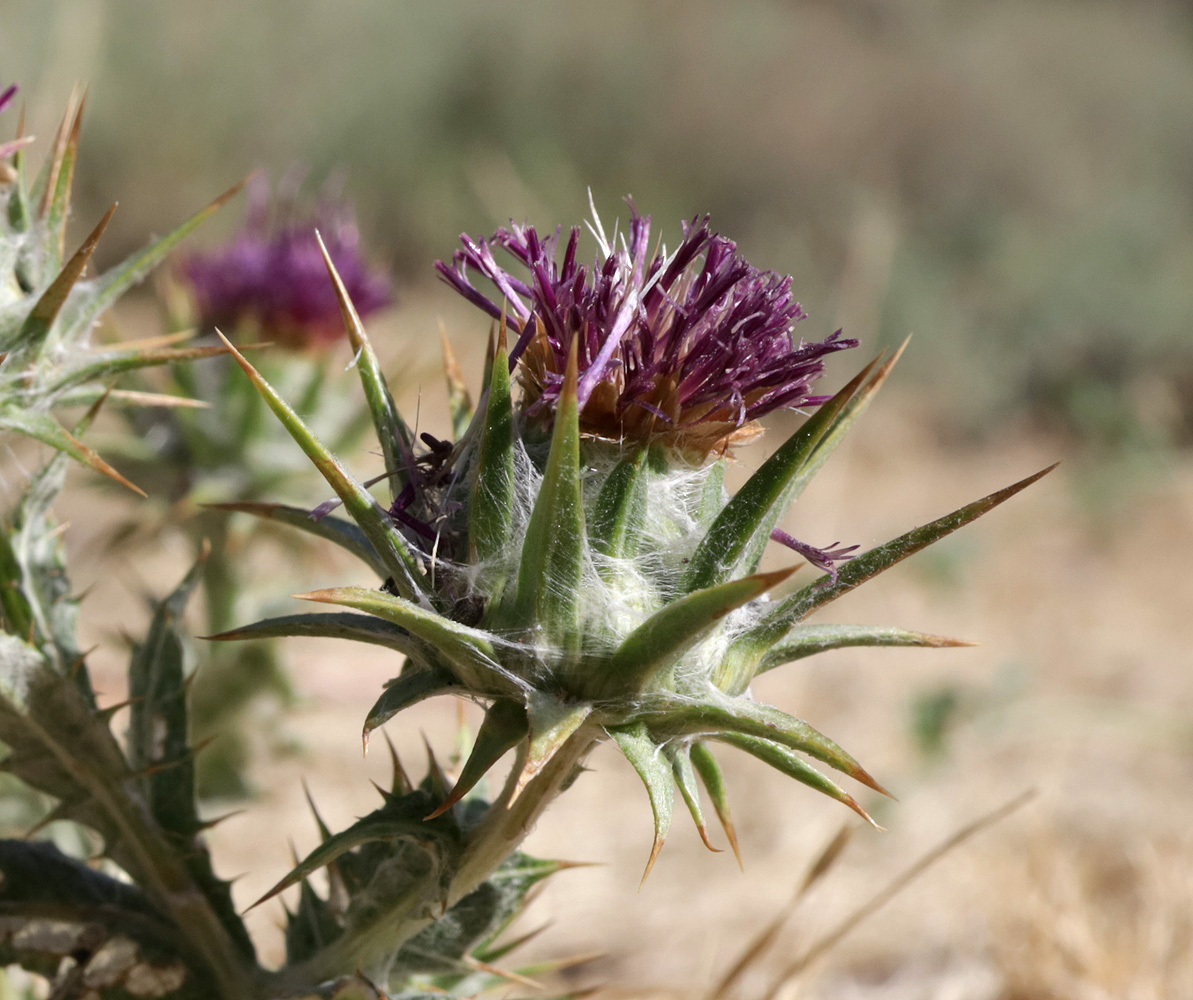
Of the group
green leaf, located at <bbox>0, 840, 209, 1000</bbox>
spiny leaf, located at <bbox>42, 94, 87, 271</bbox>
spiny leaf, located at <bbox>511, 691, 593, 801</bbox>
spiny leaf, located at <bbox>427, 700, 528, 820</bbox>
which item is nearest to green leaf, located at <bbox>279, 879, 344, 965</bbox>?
green leaf, located at <bbox>0, 840, 209, 1000</bbox>

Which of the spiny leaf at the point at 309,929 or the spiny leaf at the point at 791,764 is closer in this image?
the spiny leaf at the point at 791,764

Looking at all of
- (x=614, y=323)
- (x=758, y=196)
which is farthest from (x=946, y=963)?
(x=758, y=196)

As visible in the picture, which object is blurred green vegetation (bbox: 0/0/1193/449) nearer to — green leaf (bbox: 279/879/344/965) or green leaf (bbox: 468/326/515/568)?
green leaf (bbox: 279/879/344/965)

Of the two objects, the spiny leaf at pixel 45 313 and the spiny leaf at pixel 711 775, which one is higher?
the spiny leaf at pixel 45 313

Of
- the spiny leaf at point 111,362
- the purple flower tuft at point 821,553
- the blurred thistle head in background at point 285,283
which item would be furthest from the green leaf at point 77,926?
the blurred thistle head in background at point 285,283

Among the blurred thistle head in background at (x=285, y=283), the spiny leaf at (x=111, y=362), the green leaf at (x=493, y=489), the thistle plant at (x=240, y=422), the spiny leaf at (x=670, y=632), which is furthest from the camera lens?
the blurred thistle head in background at (x=285, y=283)

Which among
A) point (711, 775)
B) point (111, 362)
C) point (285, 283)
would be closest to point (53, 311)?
point (111, 362)

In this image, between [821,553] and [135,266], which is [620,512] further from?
[135,266]

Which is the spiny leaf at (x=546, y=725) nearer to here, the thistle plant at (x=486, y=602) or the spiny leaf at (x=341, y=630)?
the thistle plant at (x=486, y=602)
